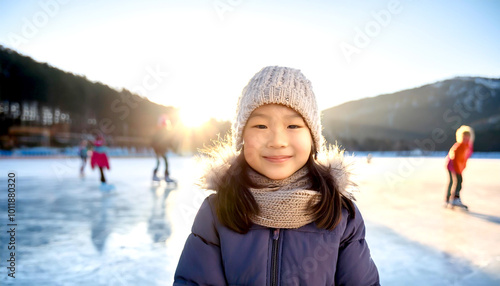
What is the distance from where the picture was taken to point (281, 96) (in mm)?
900

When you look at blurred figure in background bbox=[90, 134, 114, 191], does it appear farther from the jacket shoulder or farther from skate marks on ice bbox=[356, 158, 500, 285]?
the jacket shoulder

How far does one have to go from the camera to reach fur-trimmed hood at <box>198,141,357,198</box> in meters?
0.98

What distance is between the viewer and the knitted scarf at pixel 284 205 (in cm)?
86

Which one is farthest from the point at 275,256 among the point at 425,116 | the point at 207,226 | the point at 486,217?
the point at 425,116

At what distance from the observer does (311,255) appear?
0.84 meters

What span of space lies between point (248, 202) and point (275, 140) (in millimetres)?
207

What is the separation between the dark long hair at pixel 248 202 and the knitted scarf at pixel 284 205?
0.02 m

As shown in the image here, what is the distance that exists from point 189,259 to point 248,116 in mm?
478

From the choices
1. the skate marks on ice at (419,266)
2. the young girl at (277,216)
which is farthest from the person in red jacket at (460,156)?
the young girl at (277,216)

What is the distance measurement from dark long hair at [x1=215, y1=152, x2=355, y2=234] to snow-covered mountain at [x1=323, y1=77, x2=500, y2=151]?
4151 cm

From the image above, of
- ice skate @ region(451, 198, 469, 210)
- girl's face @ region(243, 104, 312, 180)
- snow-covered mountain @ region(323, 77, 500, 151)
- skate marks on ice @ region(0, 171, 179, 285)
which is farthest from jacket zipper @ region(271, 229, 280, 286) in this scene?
snow-covered mountain @ region(323, 77, 500, 151)

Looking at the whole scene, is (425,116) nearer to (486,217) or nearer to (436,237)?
(486,217)

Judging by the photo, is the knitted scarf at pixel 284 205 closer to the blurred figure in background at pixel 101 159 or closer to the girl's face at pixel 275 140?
the girl's face at pixel 275 140

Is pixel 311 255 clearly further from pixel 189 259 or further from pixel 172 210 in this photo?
pixel 172 210
